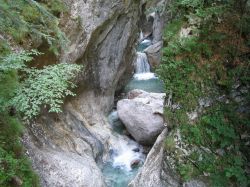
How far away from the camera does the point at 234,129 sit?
8531 mm

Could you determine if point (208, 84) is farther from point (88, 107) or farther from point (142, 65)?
point (142, 65)

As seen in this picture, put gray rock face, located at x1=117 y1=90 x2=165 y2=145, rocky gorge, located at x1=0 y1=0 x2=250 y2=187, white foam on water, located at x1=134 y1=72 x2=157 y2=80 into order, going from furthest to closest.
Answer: white foam on water, located at x1=134 y1=72 x2=157 y2=80, gray rock face, located at x1=117 y1=90 x2=165 y2=145, rocky gorge, located at x1=0 y1=0 x2=250 y2=187

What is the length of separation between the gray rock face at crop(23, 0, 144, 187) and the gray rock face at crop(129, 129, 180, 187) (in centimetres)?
165

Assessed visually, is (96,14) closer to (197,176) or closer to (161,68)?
(161,68)

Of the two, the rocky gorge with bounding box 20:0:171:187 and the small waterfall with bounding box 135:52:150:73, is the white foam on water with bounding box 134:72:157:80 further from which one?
the rocky gorge with bounding box 20:0:171:187

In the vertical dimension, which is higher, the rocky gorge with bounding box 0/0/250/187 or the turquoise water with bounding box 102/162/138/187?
the rocky gorge with bounding box 0/0/250/187

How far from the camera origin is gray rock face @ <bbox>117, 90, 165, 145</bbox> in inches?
536

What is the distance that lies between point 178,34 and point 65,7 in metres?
4.48

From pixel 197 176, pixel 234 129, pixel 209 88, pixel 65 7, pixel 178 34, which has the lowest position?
pixel 197 176

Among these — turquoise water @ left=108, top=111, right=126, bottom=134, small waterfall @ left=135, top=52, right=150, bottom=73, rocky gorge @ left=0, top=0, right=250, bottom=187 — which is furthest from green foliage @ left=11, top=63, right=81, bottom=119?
small waterfall @ left=135, top=52, right=150, bottom=73

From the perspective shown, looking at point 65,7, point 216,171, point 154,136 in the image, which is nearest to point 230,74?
point 216,171

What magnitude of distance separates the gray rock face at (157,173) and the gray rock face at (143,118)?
368 cm

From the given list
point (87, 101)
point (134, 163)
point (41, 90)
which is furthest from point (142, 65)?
point (41, 90)

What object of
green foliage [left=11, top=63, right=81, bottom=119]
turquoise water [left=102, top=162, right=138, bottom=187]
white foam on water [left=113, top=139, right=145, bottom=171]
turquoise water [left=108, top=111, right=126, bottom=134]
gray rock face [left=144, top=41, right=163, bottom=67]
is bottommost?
turquoise water [left=102, top=162, right=138, bottom=187]
